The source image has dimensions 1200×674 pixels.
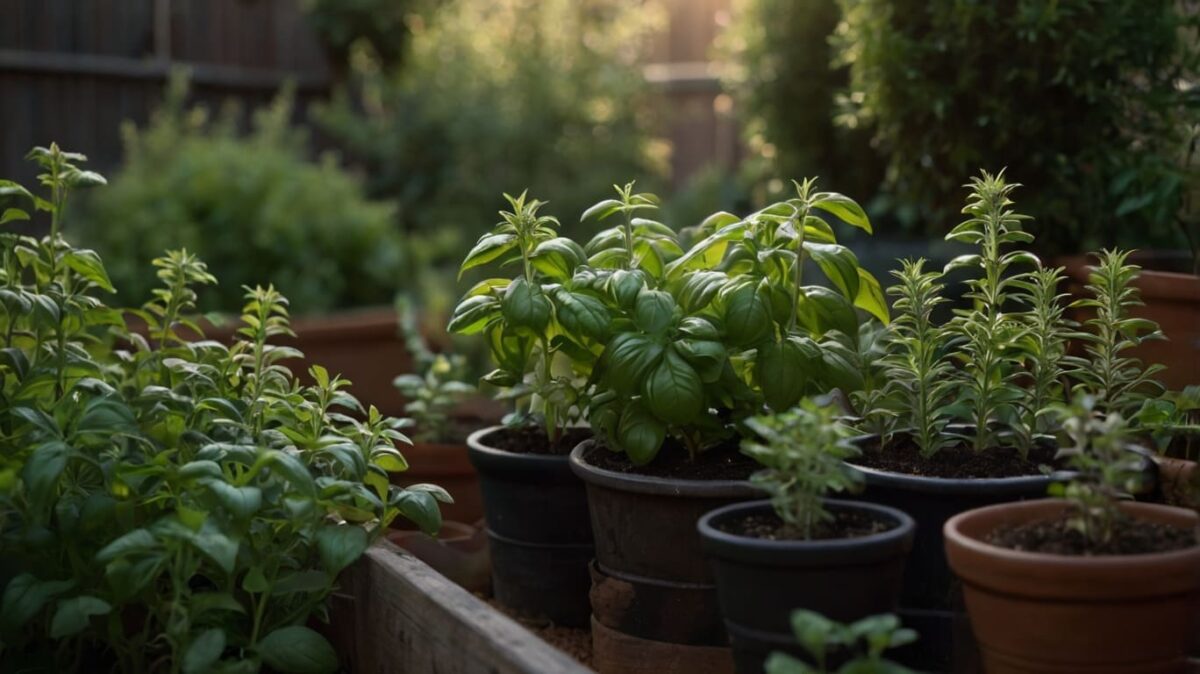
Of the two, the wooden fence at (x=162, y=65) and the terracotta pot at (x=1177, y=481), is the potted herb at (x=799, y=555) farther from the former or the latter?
the wooden fence at (x=162, y=65)

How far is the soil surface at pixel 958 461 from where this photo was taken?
1.83 meters

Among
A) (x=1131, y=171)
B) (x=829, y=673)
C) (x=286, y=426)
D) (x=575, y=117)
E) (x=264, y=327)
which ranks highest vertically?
(x=575, y=117)

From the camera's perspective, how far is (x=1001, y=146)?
3.04m

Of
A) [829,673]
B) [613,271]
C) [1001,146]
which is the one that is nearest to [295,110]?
[1001,146]

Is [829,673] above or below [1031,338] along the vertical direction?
below

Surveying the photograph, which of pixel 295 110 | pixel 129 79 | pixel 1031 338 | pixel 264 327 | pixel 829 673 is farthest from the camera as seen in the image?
pixel 295 110

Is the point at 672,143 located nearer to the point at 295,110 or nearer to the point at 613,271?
the point at 295,110

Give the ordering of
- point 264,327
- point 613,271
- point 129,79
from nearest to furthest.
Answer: point 613,271, point 264,327, point 129,79

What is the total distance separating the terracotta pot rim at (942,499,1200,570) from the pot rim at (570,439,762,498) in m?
0.34

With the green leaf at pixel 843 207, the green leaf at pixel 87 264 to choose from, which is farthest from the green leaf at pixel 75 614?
the green leaf at pixel 843 207

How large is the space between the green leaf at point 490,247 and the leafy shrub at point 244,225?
3035 millimetres

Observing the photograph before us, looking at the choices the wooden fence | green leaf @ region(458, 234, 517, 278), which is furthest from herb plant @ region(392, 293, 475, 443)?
the wooden fence

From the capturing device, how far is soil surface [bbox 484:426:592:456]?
241cm

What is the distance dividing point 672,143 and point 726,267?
7138 millimetres
